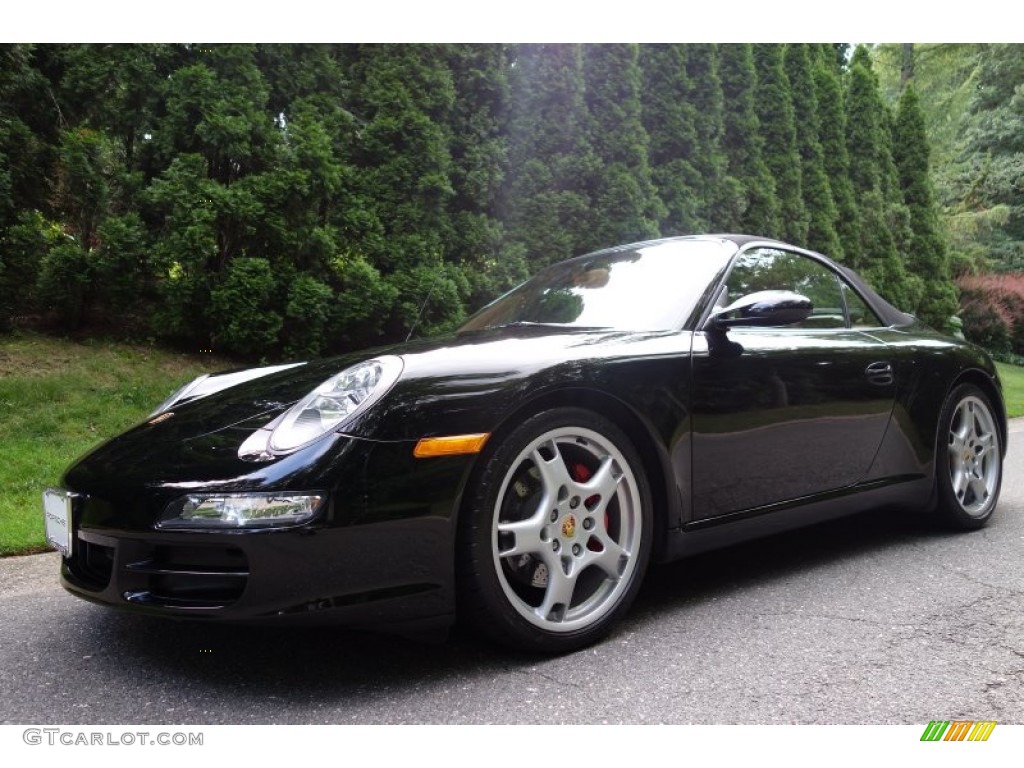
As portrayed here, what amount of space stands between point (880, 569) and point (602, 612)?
4.65ft

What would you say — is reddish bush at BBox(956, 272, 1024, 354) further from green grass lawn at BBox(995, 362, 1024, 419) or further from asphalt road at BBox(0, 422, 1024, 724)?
asphalt road at BBox(0, 422, 1024, 724)

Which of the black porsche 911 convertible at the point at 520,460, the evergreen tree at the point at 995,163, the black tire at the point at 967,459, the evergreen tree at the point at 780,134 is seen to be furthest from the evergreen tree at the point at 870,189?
the black porsche 911 convertible at the point at 520,460

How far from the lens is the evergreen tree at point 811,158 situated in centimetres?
1510

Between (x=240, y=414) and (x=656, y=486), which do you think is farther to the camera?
(x=656, y=486)

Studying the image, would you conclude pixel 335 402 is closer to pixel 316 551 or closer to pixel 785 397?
pixel 316 551

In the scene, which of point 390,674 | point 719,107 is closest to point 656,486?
point 390,674

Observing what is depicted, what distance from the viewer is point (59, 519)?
2408mm

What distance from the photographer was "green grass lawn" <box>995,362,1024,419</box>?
10.8m

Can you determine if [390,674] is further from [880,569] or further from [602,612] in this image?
[880,569]

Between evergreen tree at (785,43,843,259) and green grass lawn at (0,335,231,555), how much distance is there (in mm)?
11220

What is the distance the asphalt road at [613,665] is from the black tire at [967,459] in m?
0.67

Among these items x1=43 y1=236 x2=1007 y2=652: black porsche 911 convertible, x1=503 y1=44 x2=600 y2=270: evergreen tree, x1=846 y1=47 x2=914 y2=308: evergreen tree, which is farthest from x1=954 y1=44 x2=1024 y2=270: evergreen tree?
x1=43 y1=236 x2=1007 y2=652: black porsche 911 convertible

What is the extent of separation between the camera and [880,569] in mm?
3367
